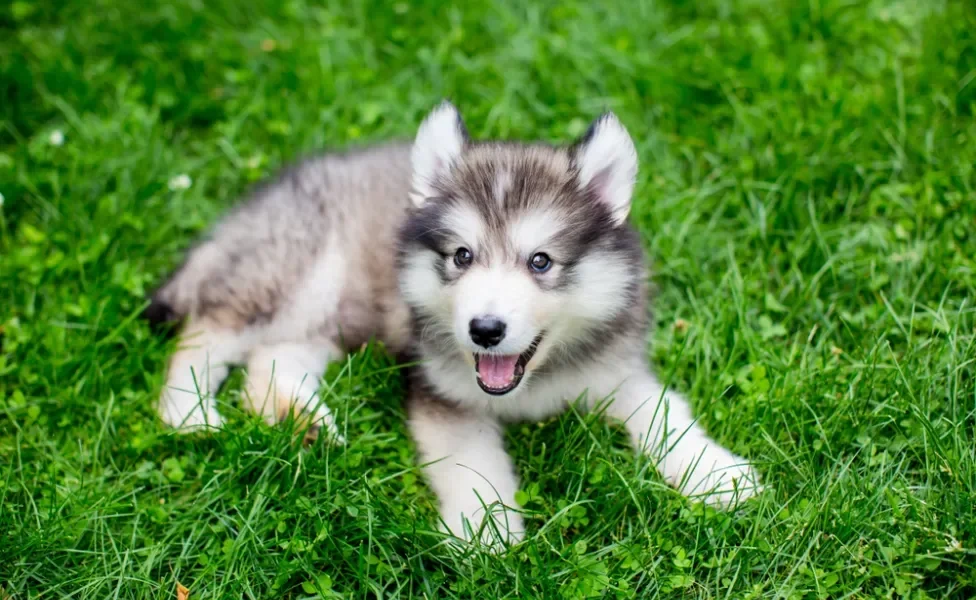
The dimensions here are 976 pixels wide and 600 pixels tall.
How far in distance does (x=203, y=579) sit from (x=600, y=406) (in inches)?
60.5

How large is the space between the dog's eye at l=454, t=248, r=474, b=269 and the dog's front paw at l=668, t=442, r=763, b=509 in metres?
1.03

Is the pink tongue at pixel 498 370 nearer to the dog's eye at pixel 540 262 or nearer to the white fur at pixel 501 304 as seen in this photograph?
the white fur at pixel 501 304

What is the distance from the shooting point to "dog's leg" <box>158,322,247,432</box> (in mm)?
3789

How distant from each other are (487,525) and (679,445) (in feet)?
2.54

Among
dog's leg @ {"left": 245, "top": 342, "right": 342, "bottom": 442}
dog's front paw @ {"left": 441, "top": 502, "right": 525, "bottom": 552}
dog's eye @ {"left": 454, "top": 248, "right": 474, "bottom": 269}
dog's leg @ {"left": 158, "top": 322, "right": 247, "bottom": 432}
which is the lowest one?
dog's leg @ {"left": 158, "top": 322, "right": 247, "bottom": 432}

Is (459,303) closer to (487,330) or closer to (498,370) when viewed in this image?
(487,330)

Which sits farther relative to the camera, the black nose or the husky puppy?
the husky puppy

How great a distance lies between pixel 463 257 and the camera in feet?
10.6

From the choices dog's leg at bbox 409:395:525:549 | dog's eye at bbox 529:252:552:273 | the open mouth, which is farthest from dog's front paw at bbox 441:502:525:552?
dog's eye at bbox 529:252:552:273

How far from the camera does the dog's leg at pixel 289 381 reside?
361 cm

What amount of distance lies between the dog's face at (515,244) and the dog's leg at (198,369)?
99 centimetres

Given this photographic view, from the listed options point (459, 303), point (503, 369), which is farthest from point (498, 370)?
point (459, 303)

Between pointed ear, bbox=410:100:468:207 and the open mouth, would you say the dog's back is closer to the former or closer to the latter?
pointed ear, bbox=410:100:468:207

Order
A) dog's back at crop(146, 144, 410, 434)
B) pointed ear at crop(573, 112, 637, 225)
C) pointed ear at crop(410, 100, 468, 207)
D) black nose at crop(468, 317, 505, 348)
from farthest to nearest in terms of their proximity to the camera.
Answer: dog's back at crop(146, 144, 410, 434), pointed ear at crop(410, 100, 468, 207), pointed ear at crop(573, 112, 637, 225), black nose at crop(468, 317, 505, 348)
